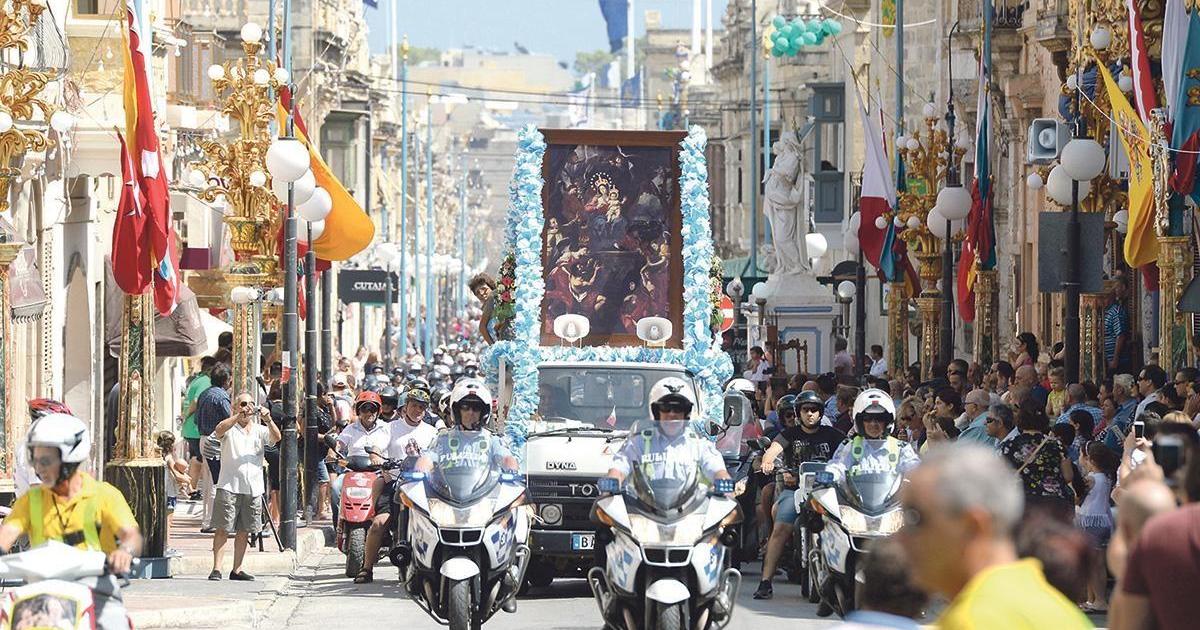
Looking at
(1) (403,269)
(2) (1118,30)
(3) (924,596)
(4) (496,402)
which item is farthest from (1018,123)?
(1) (403,269)

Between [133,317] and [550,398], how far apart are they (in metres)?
3.30

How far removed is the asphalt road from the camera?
17.0 meters

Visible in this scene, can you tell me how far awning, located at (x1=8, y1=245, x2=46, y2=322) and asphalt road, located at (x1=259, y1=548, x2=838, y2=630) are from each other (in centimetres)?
502

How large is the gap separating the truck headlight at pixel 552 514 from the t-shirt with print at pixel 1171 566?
456 inches

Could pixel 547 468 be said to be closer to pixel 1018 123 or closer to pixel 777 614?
pixel 777 614

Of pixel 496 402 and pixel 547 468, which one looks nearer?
pixel 547 468

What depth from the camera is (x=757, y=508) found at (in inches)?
890

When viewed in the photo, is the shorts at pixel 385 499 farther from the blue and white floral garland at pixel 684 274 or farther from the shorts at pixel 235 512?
the blue and white floral garland at pixel 684 274

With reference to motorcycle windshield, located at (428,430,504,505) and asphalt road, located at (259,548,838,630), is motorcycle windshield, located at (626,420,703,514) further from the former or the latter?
asphalt road, located at (259,548,838,630)

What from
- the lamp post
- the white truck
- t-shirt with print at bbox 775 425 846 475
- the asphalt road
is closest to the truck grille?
the white truck

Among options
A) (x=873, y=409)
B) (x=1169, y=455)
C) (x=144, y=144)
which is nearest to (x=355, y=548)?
(x=144, y=144)

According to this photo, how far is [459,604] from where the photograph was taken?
48.4 ft

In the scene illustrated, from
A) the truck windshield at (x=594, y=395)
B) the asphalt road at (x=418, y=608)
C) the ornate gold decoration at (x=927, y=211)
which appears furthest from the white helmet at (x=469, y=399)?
the ornate gold decoration at (x=927, y=211)

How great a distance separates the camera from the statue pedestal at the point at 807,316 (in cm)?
4725
